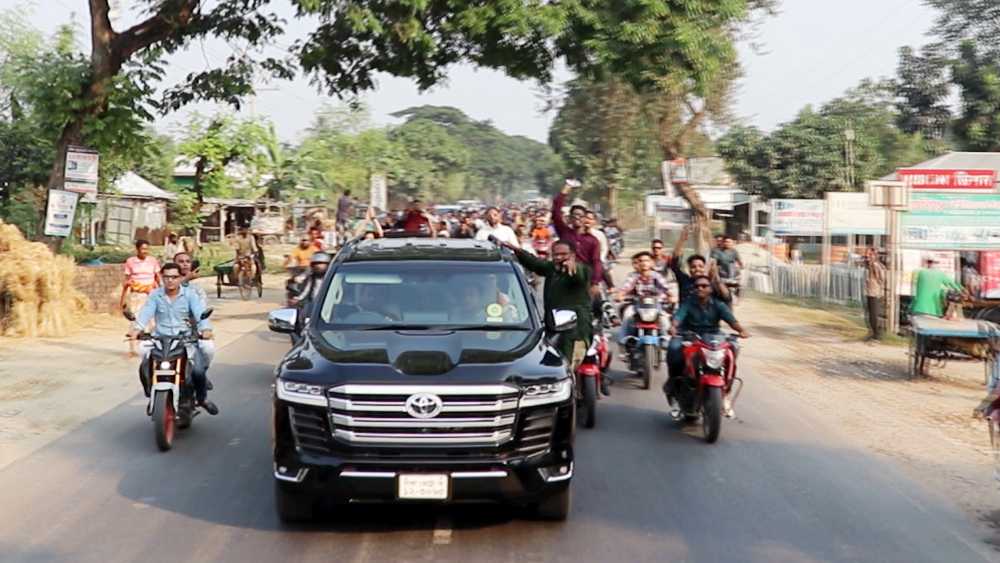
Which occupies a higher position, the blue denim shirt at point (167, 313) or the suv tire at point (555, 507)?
the blue denim shirt at point (167, 313)

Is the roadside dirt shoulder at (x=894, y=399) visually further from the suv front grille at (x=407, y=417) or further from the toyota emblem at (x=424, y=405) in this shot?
the toyota emblem at (x=424, y=405)

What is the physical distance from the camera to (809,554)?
6617 millimetres

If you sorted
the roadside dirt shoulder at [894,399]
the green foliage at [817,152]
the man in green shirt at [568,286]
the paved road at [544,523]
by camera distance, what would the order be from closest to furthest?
the paved road at [544,523]
the roadside dirt shoulder at [894,399]
the man in green shirt at [568,286]
the green foliage at [817,152]

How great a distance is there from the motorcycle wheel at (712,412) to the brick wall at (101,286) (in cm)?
1401

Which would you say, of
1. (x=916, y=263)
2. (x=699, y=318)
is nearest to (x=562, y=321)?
(x=699, y=318)

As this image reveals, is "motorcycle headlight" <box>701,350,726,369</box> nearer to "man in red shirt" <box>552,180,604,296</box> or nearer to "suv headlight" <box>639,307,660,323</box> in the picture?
"man in red shirt" <box>552,180,604,296</box>

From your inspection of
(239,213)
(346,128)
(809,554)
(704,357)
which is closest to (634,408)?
(704,357)

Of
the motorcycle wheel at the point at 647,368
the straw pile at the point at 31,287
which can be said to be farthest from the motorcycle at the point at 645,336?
the straw pile at the point at 31,287

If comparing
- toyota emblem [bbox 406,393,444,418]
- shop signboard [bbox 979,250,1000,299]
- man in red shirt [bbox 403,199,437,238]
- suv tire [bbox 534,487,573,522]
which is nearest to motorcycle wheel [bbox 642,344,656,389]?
man in red shirt [bbox 403,199,437,238]

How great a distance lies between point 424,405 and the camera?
21.5 feet

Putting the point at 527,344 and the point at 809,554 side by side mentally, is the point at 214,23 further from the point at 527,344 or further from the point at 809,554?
the point at 809,554

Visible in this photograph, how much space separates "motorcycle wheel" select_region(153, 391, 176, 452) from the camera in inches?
369

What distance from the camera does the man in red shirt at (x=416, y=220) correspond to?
18.5m

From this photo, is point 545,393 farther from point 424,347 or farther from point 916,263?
point 916,263
